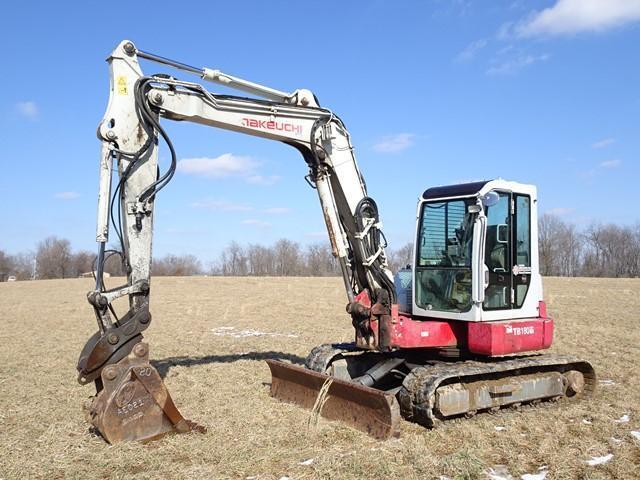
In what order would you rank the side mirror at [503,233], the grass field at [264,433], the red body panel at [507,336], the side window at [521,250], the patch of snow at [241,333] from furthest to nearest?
the patch of snow at [241,333]
the side window at [521,250]
the side mirror at [503,233]
the red body panel at [507,336]
the grass field at [264,433]

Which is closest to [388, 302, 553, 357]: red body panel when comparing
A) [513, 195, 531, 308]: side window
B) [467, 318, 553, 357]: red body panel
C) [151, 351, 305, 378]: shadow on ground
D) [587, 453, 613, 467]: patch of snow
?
[467, 318, 553, 357]: red body panel

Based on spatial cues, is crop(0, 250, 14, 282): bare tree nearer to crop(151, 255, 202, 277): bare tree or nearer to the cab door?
crop(151, 255, 202, 277): bare tree

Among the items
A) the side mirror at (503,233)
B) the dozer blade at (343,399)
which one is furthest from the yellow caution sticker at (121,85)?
the side mirror at (503,233)

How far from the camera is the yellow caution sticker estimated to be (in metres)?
7.45

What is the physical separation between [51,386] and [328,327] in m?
9.51

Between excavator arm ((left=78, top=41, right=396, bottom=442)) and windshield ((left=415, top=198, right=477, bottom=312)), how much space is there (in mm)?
574

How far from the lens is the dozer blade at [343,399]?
701 centimetres

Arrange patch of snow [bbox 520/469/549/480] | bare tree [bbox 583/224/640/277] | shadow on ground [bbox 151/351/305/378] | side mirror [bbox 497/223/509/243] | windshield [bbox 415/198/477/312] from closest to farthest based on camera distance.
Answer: patch of snow [bbox 520/469/549/480] < windshield [bbox 415/198/477/312] < side mirror [bbox 497/223/509/243] < shadow on ground [bbox 151/351/305/378] < bare tree [bbox 583/224/640/277]

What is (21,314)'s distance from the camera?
78.0ft

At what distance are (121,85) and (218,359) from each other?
6.77 meters

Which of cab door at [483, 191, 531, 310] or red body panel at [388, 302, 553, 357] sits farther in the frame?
cab door at [483, 191, 531, 310]

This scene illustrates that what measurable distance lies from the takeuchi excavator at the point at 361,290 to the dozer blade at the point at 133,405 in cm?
1

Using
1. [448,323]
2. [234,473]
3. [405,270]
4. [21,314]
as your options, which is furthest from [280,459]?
[21,314]

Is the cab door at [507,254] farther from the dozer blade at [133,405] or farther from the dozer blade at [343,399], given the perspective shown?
the dozer blade at [133,405]
